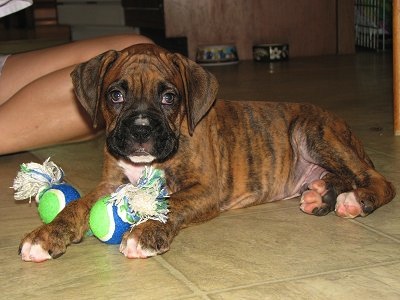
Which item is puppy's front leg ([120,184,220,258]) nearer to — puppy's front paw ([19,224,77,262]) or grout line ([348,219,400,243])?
puppy's front paw ([19,224,77,262])

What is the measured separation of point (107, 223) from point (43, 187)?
53 centimetres

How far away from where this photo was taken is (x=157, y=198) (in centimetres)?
304

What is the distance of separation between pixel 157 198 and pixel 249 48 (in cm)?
736

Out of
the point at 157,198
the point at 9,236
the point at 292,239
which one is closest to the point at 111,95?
the point at 157,198

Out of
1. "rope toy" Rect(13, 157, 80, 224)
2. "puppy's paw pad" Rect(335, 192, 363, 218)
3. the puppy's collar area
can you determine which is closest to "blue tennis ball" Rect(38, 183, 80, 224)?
"rope toy" Rect(13, 157, 80, 224)

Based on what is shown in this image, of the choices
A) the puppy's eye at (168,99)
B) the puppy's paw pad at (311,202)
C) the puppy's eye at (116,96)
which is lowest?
the puppy's paw pad at (311,202)

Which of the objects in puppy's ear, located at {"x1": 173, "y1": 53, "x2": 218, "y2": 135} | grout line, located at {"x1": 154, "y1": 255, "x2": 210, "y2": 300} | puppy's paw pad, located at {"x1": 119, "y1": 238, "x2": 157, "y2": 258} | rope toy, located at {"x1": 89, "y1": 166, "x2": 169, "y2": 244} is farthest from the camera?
puppy's ear, located at {"x1": 173, "y1": 53, "x2": 218, "y2": 135}

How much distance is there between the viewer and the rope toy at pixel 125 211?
2.92m

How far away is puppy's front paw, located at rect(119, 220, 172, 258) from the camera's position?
2.82 meters

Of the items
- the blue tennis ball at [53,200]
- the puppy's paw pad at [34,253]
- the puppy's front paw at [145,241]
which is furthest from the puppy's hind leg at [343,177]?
the puppy's paw pad at [34,253]

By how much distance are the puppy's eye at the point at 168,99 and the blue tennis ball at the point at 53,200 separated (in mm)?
592

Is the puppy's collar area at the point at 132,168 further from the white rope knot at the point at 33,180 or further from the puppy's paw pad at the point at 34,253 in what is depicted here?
the puppy's paw pad at the point at 34,253

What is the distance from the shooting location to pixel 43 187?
3.38m

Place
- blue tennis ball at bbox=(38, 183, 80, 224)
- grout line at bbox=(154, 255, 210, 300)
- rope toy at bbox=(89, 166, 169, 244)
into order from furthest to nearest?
1. blue tennis ball at bbox=(38, 183, 80, 224)
2. rope toy at bbox=(89, 166, 169, 244)
3. grout line at bbox=(154, 255, 210, 300)
